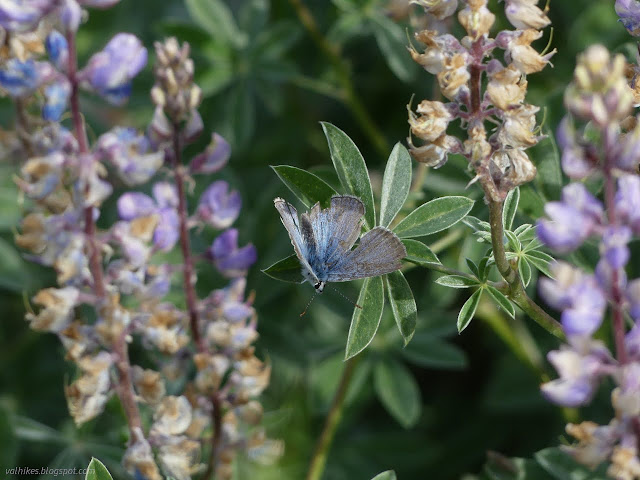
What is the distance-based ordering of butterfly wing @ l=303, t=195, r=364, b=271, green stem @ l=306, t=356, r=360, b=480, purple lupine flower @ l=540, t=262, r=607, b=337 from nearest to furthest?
purple lupine flower @ l=540, t=262, r=607, b=337 < butterfly wing @ l=303, t=195, r=364, b=271 < green stem @ l=306, t=356, r=360, b=480

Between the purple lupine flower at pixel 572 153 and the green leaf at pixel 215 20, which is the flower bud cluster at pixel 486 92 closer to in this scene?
the purple lupine flower at pixel 572 153

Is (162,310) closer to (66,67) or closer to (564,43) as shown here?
(66,67)

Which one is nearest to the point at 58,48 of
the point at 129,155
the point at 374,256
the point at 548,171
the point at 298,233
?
the point at 129,155

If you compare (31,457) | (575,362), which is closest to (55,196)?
(575,362)

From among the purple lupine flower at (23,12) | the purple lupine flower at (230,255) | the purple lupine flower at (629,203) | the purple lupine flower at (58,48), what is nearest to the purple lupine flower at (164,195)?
the purple lupine flower at (230,255)

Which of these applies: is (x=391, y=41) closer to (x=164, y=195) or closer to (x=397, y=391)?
(x=397, y=391)

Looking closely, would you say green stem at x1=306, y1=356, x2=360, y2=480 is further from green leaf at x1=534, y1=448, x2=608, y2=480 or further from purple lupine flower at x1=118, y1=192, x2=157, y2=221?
purple lupine flower at x1=118, y1=192, x2=157, y2=221

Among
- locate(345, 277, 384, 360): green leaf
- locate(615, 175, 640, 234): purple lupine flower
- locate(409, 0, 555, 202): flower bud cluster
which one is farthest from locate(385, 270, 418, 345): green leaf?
locate(615, 175, 640, 234): purple lupine flower

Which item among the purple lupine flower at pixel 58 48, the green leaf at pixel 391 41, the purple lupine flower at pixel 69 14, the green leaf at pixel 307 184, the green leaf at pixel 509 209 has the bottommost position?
the green leaf at pixel 391 41
